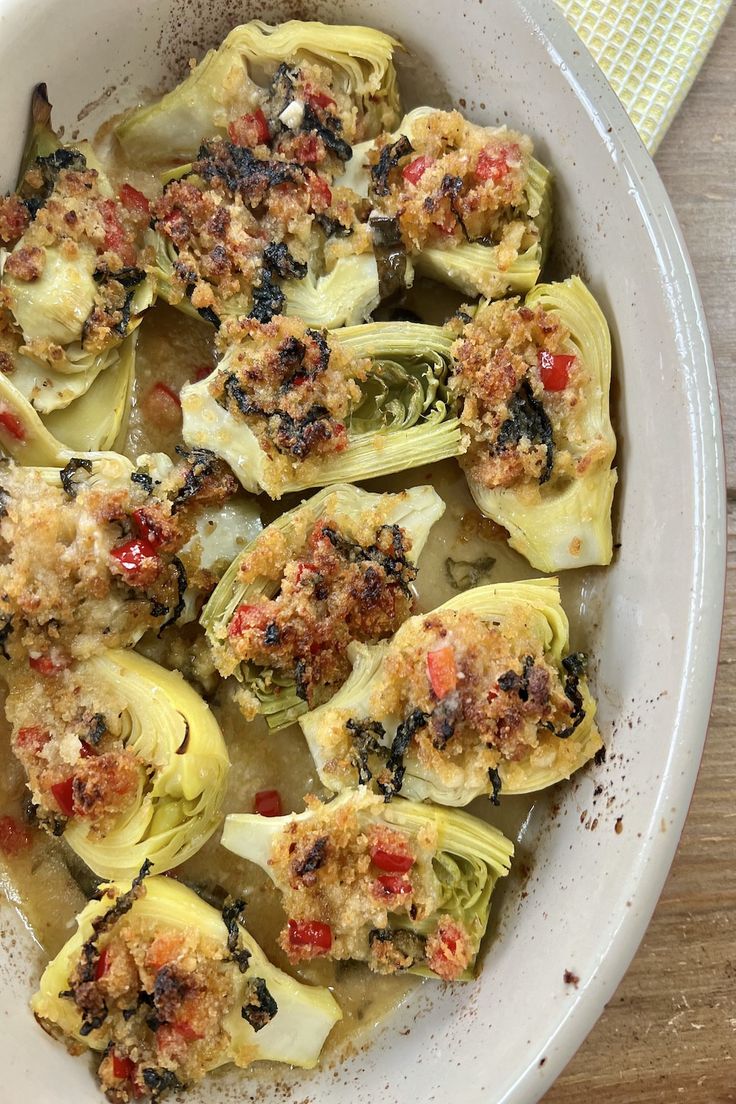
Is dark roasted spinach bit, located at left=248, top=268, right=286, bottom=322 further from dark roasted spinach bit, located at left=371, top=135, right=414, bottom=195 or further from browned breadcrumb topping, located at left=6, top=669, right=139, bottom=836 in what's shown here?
browned breadcrumb topping, located at left=6, top=669, right=139, bottom=836

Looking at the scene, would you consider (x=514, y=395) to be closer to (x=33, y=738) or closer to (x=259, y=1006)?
(x=33, y=738)

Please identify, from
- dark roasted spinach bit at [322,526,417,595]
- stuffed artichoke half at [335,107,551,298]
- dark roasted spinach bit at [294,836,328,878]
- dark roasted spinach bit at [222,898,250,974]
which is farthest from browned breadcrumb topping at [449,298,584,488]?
dark roasted spinach bit at [222,898,250,974]

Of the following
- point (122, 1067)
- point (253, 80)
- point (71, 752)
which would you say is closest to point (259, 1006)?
point (122, 1067)

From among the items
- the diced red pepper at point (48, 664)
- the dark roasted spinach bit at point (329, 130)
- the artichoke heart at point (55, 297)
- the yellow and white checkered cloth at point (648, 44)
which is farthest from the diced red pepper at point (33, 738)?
the yellow and white checkered cloth at point (648, 44)

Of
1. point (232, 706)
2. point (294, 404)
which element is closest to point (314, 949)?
point (232, 706)

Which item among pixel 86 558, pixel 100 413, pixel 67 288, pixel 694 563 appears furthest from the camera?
pixel 100 413

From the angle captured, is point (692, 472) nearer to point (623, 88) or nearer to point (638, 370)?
point (638, 370)
